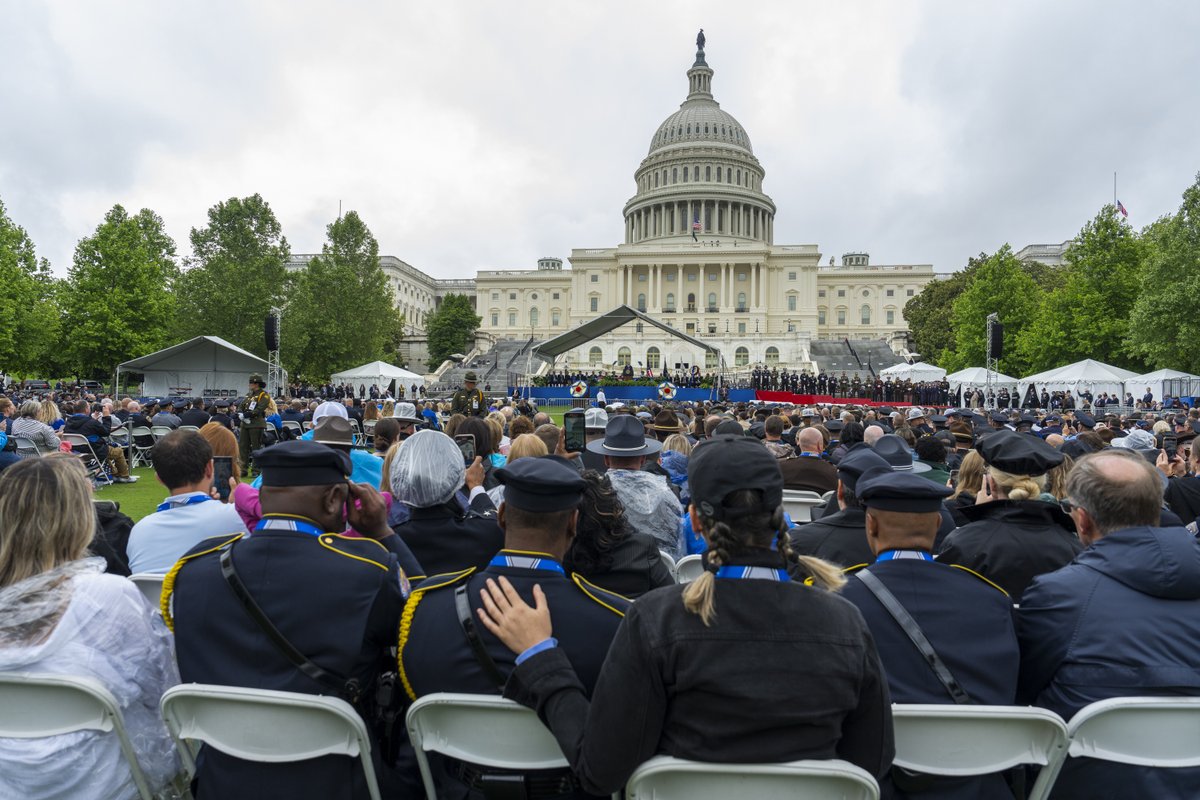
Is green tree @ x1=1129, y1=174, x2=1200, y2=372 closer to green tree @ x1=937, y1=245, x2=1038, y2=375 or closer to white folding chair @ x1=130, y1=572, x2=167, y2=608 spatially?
green tree @ x1=937, y1=245, x2=1038, y2=375

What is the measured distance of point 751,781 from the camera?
194cm

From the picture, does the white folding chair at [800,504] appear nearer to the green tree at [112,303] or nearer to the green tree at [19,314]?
the green tree at [19,314]

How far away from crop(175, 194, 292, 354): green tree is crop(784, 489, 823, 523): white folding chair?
43.9 m

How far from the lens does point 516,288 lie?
350 ft

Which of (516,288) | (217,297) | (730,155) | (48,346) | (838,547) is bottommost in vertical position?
(838,547)

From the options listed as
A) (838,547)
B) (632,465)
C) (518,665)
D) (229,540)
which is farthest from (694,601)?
(632,465)

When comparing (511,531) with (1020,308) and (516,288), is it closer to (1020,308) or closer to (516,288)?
(1020,308)

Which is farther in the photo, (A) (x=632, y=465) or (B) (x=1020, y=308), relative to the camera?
(B) (x=1020, y=308)

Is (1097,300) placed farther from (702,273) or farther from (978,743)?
(702,273)

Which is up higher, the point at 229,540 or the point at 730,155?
the point at 730,155

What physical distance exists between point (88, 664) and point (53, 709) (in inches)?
6.4

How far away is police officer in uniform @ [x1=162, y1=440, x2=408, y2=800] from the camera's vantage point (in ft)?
8.02

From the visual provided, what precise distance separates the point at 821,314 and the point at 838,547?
103 m

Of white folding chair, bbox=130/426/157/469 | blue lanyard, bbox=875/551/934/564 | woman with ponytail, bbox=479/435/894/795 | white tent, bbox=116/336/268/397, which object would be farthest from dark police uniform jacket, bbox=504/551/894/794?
white tent, bbox=116/336/268/397
